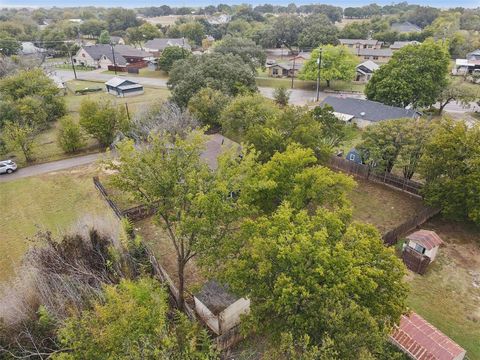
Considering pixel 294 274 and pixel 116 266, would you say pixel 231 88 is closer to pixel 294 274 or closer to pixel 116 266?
pixel 116 266

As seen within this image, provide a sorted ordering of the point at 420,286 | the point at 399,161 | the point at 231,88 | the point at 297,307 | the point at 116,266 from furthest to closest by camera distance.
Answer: the point at 231,88 → the point at 399,161 → the point at 420,286 → the point at 116,266 → the point at 297,307

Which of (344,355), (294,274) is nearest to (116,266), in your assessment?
(294,274)

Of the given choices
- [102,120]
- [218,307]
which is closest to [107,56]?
[102,120]

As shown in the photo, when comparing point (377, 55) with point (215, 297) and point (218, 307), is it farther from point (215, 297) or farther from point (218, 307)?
point (218, 307)

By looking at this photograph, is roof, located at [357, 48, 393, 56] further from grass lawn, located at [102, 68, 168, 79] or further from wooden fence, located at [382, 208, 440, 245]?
wooden fence, located at [382, 208, 440, 245]

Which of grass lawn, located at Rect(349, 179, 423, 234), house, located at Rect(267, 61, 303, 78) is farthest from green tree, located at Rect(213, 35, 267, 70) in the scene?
grass lawn, located at Rect(349, 179, 423, 234)
